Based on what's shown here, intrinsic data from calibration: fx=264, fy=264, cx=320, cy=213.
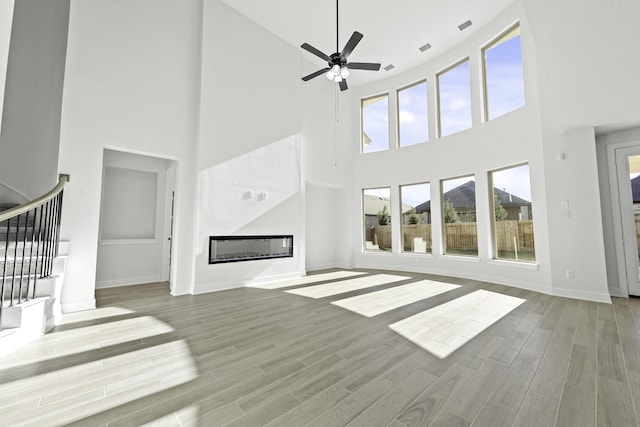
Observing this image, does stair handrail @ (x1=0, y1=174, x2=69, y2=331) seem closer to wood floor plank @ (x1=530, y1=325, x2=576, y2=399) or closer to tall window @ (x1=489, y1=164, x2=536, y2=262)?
wood floor plank @ (x1=530, y1=325, x2=576, y2=399)

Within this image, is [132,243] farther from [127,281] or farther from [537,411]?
[537,411]

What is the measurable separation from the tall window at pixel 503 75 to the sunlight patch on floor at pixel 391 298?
3.73 m

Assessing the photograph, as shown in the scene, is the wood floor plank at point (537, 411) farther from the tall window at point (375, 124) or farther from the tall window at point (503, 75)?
the tall window at point (375, 124)

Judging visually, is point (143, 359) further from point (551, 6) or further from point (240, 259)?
point (551, 6)

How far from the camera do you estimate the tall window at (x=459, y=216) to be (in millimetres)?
5828

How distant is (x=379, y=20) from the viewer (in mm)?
5406

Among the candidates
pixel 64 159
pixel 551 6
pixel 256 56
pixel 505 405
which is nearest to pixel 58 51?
pixel 64 159

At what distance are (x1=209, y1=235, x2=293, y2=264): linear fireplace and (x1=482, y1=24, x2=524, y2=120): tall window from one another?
5.14 meters

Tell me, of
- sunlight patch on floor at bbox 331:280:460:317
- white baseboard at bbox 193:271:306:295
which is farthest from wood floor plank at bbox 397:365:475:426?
white baseboard at bbox 193:271:306:295

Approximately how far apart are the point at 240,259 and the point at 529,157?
569 cm

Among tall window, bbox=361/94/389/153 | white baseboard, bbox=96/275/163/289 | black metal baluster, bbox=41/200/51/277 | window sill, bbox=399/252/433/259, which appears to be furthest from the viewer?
tall window, bbox=361/94/389/153

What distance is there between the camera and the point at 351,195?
7.77 m

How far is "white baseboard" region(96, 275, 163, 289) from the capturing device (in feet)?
15.8

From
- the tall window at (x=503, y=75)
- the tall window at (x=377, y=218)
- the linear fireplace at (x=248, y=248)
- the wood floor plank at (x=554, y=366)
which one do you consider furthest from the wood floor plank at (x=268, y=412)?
the tall window at (x=503, y=75)
